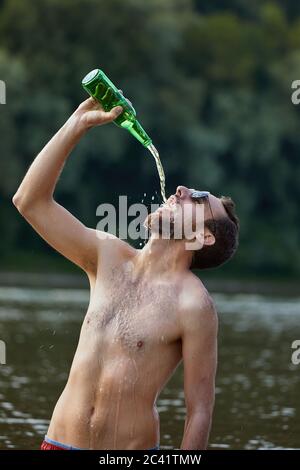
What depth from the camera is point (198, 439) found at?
283 inches

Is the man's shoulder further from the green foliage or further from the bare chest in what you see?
the green foliage

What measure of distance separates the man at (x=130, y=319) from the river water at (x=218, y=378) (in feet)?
15.9

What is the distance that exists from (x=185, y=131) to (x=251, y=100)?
668 centimetres

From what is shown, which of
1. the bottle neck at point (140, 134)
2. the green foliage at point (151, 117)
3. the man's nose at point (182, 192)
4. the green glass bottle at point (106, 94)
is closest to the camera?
the man's nose at point (182, 192)

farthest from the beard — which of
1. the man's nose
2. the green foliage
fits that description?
the green foliage

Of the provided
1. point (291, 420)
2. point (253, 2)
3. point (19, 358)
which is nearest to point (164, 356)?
point (291, 420)

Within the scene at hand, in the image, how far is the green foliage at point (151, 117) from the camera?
58.0 m

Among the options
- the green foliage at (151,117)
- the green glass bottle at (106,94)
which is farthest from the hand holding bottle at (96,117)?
the green foliage at (151,117)

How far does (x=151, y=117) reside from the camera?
2534 inches

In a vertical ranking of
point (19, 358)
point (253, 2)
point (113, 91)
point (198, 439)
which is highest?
point (253, 2)

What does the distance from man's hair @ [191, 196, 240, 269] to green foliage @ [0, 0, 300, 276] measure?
1863 inches

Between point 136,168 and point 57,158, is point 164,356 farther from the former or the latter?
point 136,168

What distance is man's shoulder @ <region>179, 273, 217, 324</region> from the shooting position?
7371 mm

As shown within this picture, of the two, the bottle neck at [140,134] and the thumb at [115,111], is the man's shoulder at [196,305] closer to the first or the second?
the thumb at [115,111]
